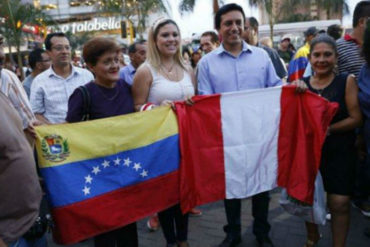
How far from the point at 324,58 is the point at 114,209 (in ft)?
6.74

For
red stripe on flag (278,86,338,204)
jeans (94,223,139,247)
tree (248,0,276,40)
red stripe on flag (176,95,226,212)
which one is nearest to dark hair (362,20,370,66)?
red stripe on flag (278,86,338,204)

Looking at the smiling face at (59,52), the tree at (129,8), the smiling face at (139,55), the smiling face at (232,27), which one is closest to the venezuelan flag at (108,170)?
the smiling face at (232,27)

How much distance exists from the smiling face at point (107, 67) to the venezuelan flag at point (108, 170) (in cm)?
31

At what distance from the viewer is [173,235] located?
305 cm

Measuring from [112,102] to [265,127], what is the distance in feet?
4.35

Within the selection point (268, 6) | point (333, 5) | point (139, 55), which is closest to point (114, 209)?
point (139, 55)

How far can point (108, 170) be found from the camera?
2.53 m

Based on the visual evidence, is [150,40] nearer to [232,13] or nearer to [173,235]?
[232,13]

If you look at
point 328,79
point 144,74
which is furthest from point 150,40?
point 328,79

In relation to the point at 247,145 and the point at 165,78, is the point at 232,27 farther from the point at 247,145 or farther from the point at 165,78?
the point at 247,145

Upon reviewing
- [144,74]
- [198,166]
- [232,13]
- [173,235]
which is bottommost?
[173,235]

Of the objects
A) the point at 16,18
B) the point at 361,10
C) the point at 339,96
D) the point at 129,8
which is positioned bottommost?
the point at 339,96

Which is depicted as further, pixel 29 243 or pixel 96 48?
pixel 96 48

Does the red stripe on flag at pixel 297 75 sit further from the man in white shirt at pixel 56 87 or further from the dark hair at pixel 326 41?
the man in white shirt at pixel 56 87
